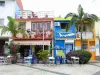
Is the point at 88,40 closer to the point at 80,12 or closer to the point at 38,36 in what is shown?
the point at 80,12

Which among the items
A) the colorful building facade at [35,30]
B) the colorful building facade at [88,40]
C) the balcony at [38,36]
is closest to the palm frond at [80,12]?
the colorful building facade at [88,40]

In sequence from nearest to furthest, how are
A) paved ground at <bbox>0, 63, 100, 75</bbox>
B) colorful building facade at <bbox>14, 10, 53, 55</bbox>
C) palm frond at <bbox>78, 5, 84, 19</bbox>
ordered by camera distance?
paved ground at <bbox>0, 63, 100, 75</bbox>, palm frond at <bbox>78, 5, 84, 19</bbox>, colorful building facade at <bbox>14, 10, 53, 55</bbox>

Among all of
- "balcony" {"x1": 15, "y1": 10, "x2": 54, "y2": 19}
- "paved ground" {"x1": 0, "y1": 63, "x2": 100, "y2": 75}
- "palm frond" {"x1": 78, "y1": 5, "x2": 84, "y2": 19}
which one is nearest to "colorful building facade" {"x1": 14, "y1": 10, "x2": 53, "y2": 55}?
"balcony" {"x1": 15, "y1": 10, "x2": 54, "y2": 19}

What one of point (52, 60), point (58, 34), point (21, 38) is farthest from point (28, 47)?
point (52, 60)

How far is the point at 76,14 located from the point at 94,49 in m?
8.24

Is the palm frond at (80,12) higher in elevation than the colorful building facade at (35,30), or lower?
higher

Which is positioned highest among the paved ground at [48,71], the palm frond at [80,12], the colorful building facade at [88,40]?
the palm frond at [80,12]

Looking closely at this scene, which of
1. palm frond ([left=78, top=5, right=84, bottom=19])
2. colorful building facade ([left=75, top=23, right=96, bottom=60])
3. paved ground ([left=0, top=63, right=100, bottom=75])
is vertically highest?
palm frond ([left=78, top=5, right=84, bottom=19])

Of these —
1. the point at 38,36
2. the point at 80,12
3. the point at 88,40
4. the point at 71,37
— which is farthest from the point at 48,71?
the point at 88,40

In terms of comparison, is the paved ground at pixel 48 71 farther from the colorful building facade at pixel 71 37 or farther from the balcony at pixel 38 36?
the colorful building facade at pixel 71 37

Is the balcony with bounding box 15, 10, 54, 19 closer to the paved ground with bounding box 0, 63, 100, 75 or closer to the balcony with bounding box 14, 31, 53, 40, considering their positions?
the balcony with bounding box 14, 31, 53, 40

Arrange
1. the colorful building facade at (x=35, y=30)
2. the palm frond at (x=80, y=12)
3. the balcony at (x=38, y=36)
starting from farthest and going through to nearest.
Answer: the balcony at (x=38, y=36) < the colorful building facade at (x=35, y=30) < the palm frond at (x=80, y=12)

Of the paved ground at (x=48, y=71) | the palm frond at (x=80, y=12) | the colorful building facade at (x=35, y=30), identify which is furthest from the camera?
the colorful building facade at (x=35, y=30)

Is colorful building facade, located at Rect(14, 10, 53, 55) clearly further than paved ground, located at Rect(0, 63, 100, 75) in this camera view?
Yes
